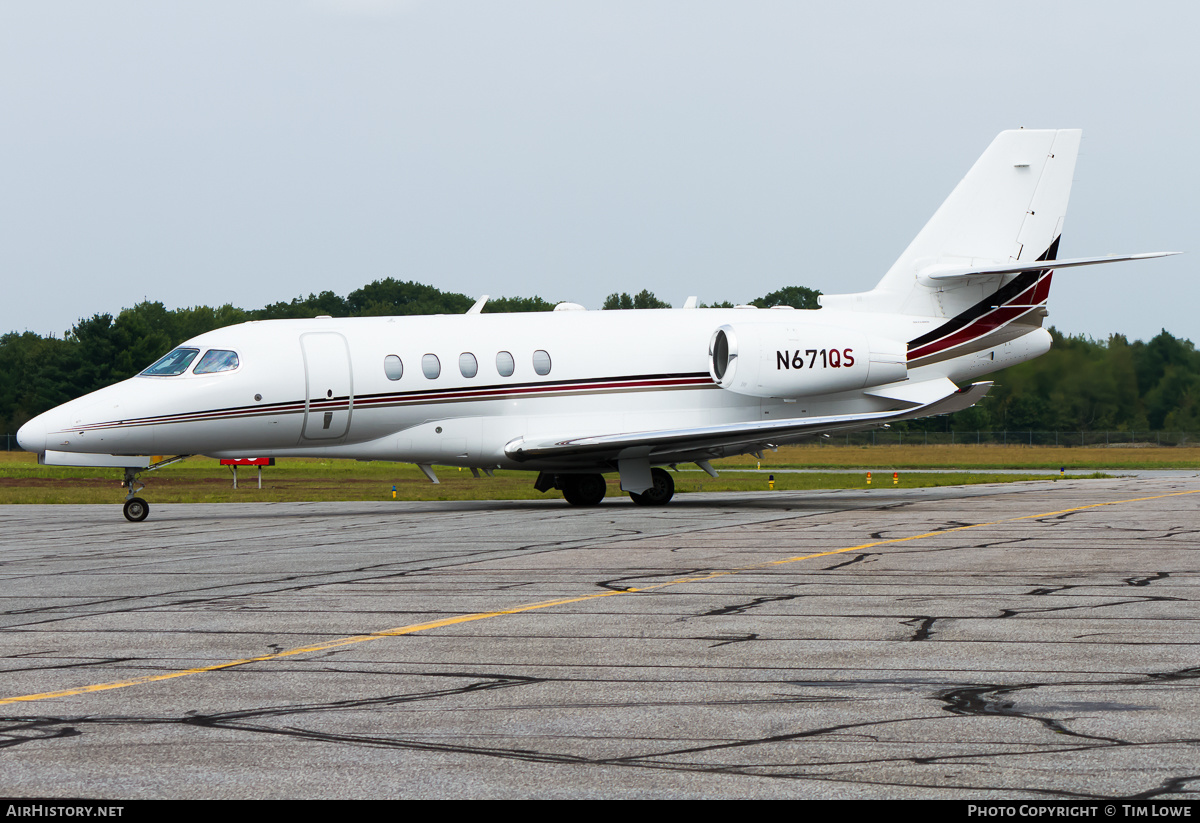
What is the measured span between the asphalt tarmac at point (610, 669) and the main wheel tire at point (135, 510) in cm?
508

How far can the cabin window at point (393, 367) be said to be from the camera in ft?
72.0

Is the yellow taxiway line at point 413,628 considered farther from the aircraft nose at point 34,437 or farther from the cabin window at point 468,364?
Answer: the aircraft nose at point 34,437

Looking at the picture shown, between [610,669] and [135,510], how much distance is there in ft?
52.0

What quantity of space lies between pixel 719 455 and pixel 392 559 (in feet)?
34.1

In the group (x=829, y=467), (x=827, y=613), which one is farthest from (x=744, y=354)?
(x=829, y=467)

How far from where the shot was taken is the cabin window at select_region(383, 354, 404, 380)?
21.9 meters

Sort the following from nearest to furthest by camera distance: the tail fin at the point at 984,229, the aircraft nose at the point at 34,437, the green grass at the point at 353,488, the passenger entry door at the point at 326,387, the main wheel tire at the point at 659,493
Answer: the aircraft nose at the point at 34,437 → the passenger entry door at the point at 326,387 → the main wheel tire at the point at 659,493 → the tail fin at the point at 984,229 → the green grass at the point at 353,488

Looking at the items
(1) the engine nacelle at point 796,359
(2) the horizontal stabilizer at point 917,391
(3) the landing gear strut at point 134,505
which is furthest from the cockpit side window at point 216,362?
(2) the horizontal stabilizer at point 917,391

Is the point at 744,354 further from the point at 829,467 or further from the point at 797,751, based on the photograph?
the point at 829,467

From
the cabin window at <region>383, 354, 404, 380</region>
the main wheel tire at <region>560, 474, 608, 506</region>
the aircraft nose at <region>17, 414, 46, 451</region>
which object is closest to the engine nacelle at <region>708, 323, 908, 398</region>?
the main wheel tire at <region>560, 474, 608, 506</region>

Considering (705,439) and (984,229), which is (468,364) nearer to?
(705,439)

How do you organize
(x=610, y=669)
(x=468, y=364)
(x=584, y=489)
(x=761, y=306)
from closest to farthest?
(x=610, y=669) < (x=468, y=364) < (x=584, y=489) < (x=761, y=306)

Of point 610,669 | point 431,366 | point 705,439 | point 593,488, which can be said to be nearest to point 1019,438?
point 593,488

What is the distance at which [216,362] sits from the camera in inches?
833
